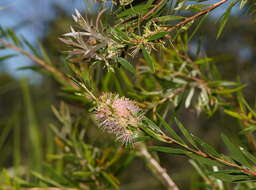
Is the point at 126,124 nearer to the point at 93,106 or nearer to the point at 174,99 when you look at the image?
the point at 93,106

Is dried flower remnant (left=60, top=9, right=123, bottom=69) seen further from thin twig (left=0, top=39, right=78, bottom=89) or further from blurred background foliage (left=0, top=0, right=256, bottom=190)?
thin twig (left=0, top=39, right=78, bottom=89)

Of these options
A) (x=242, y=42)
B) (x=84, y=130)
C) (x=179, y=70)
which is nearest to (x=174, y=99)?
(x=179, y=70)

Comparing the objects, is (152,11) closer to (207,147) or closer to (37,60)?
(207,147)

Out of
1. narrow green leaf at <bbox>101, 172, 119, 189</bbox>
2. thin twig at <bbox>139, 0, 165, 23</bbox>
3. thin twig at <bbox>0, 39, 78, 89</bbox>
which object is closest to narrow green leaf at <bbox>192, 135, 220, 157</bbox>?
thin twig at <bbox>139, 0, 165, 23</bbox>

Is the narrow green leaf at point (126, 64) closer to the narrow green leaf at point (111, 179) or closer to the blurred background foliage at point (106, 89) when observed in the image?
the blurred background foliage at point (106, 89)

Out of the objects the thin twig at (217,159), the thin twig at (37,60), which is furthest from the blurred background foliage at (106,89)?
the thin twig at (217,159)

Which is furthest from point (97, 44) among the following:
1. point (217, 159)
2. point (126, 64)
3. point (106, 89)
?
point (106, 89)
